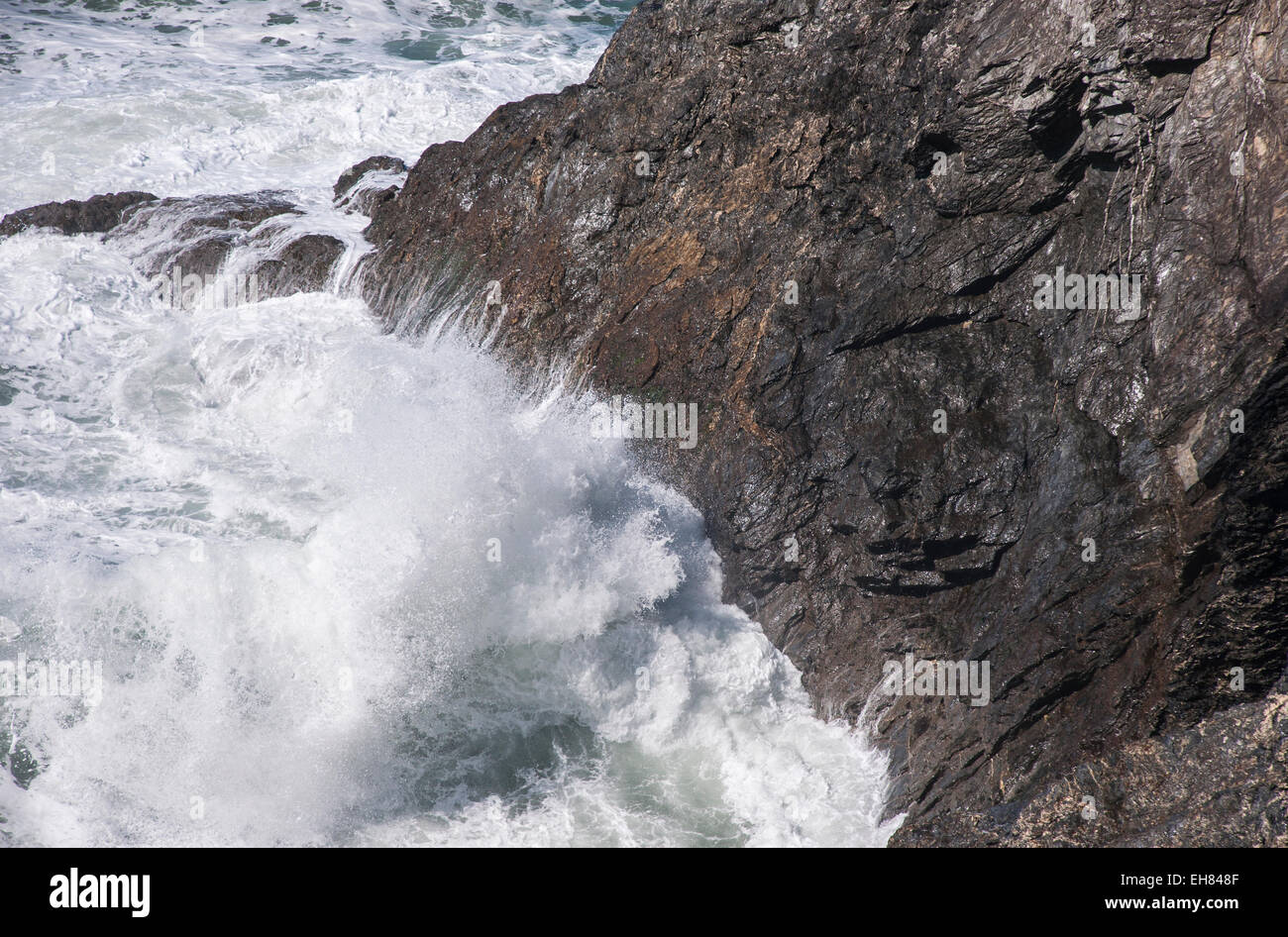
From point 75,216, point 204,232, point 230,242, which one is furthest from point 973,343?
point 75,216

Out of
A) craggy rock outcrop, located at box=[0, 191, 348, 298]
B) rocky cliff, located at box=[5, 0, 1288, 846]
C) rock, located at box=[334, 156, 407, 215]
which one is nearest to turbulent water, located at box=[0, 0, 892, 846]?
craggy rock outcrop, located at box=[0, 191, 348, 298]

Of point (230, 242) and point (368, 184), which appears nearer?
point (230, 242)

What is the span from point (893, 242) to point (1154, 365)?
2.67 meters

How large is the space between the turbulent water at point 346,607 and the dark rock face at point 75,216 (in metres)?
0.45

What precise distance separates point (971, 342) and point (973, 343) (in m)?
0.02

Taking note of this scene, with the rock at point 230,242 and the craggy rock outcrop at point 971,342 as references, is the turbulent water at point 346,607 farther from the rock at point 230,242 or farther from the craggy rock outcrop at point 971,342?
the craggy rock outcrop at point 971,342

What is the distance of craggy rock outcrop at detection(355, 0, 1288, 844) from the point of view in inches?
249

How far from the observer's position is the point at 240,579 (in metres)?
8.38

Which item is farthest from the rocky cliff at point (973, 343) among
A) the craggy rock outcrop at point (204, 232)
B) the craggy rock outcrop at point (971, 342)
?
the craggy rock outcrop at point (204, 232)

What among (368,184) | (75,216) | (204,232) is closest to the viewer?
(204,232)

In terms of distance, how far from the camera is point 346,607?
8359 mm

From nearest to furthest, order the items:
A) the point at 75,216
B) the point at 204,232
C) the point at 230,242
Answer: the point at 230,242 → the point at 204,232 → the point at 75,216

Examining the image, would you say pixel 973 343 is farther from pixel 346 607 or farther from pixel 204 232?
pixel 204 232

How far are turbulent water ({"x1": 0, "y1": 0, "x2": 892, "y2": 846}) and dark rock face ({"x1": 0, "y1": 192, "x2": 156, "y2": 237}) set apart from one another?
452mm
